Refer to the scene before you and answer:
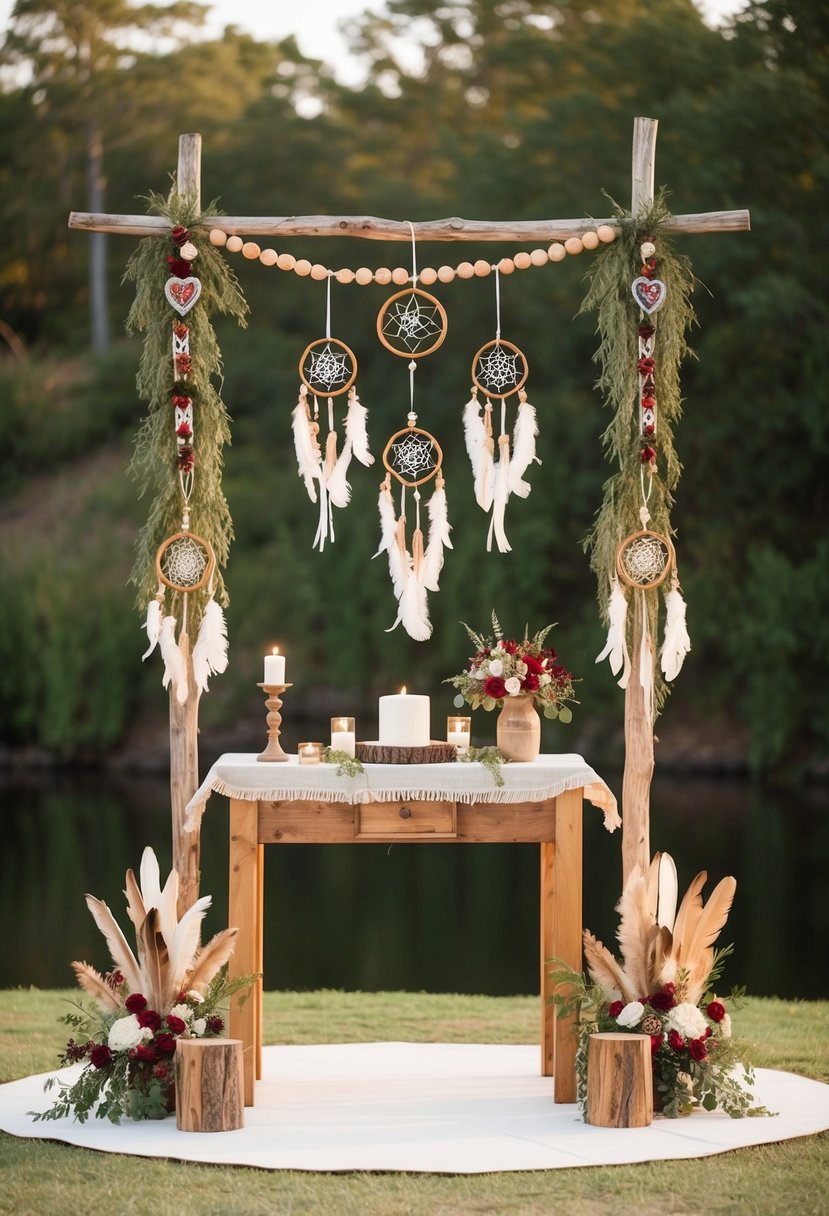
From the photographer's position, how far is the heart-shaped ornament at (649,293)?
5859 mm

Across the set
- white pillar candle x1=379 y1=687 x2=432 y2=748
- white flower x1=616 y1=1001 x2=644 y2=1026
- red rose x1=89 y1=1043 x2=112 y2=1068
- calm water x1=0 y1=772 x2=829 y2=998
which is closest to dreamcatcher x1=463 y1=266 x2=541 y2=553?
white pillar candle x1=379 y1=687 x2=432 y2=748

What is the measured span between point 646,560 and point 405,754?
1.12 meters

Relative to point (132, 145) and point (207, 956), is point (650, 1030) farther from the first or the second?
point (132, 145)

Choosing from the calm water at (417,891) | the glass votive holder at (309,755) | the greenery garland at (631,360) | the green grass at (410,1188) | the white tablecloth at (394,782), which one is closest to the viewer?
the green grass at (410,1188)

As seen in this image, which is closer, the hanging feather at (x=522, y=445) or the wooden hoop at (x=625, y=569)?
the wooden hoop at (x=625, y=569)

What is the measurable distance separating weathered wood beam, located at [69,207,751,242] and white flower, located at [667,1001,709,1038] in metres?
2.60

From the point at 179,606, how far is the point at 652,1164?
251 centimetres

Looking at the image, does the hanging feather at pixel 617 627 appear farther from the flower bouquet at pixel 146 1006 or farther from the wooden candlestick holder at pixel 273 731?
the flower bouquet at pixel 146 1006

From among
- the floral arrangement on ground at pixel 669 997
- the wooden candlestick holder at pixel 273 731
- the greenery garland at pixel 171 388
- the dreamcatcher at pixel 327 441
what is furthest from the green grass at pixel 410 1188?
the dreamcatcher at pixel 327 441

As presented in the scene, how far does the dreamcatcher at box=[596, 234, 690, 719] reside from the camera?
5.85 m

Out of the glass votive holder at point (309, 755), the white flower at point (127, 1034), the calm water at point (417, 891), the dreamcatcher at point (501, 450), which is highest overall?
the dreamcatcher at point (501, 450)

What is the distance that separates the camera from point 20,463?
25.5 meters

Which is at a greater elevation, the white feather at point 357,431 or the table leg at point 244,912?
the white feather at point 357,431

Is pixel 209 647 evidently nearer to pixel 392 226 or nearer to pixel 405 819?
pixel 405 819
